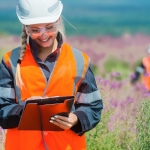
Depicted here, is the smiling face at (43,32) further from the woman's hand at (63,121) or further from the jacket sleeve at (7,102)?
the woman's hand at (63,121)

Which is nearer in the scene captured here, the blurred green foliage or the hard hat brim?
the hard hat brim

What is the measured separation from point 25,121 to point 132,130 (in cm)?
233

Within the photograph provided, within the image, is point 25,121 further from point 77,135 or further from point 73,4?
point 73,4

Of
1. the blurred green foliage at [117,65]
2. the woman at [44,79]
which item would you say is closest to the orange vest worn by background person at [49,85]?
the woman at [44,79]

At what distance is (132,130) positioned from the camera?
6.04m

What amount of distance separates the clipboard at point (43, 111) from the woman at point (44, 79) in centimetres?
8

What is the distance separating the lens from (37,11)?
397cm

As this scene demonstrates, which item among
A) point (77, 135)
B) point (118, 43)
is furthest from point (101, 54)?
point (77, 135)

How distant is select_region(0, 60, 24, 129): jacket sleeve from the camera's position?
397 centimetres

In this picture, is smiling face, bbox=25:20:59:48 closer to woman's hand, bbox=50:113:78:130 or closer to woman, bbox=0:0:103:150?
woman, bbox=0:0:103:150

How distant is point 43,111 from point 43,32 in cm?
44

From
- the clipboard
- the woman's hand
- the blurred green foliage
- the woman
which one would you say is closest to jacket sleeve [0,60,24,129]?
the woman

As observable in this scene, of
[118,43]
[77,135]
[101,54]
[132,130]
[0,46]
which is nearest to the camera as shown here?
[77,135]

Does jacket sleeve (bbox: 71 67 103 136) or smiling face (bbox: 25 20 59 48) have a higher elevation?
smiling face (bbox: 25 20 59 48)
